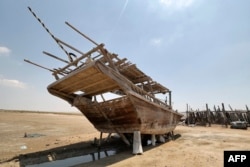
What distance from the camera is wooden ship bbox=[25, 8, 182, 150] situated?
24.8ft

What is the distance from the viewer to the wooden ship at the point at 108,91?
7566mm

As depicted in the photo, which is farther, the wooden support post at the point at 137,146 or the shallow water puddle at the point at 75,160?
the wooden support post at the point at 137,146

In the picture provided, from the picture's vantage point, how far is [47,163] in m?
8.02

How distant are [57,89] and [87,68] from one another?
12.0 feet

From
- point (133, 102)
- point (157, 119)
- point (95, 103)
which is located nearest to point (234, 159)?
point (133, 102)

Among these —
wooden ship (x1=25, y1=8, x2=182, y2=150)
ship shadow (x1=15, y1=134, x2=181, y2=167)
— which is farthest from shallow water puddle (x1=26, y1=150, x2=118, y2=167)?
wooden ship (x1=25, y1=8, x2=182, y2=150)

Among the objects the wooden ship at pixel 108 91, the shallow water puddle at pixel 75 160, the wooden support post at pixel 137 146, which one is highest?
the wooden ship at pixel 108 91

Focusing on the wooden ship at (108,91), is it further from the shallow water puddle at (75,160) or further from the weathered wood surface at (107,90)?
the shallow water puddle at (75,160)

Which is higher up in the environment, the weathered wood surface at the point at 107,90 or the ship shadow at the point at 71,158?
the weathered wood surface at the point at 107,90

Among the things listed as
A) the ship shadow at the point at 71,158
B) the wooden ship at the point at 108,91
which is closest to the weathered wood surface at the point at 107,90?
the wooden ship at the point at 108,91

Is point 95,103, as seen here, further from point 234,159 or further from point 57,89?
point 234,159

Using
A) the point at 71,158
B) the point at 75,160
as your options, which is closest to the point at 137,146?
the point at 75,160

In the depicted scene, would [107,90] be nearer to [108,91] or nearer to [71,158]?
[108,91]

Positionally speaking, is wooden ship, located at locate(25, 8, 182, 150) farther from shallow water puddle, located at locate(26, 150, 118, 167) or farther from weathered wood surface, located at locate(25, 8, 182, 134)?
shallow water puddle, located at locate(26, 150, 118, 167)
